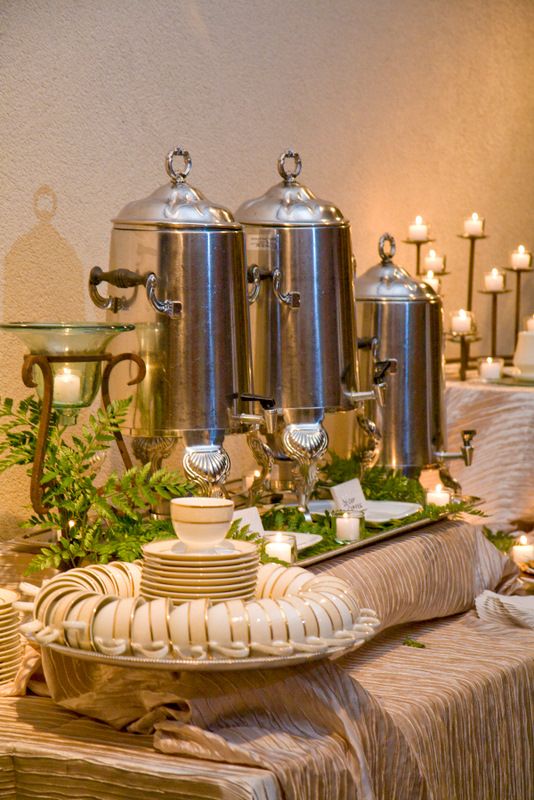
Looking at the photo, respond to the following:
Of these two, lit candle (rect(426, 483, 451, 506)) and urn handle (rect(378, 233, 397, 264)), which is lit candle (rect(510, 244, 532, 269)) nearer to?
urn handle (rect(378, 233, 397, 264))

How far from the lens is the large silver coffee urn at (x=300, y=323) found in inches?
83.0

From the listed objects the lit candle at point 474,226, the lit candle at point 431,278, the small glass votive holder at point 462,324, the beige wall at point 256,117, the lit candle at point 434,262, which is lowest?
the small glass votive holder at point 462,324

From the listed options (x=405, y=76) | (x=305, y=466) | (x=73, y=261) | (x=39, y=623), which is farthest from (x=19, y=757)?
(x=405, y=76)

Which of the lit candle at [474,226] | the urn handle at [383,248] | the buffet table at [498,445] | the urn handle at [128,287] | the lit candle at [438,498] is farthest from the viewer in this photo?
the lit candle at [474,226]

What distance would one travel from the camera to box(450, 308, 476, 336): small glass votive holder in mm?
3375

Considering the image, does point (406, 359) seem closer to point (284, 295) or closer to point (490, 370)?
point (284, 295)

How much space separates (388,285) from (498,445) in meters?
0.66

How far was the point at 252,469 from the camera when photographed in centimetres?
291

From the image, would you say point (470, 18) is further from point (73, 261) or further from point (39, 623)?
point (39, 623)

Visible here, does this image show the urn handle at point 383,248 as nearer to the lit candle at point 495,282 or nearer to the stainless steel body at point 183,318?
the stainless steel body at point 183,318

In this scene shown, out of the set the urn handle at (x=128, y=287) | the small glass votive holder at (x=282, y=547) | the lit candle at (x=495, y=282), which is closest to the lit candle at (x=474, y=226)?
the lit candle at (x=495, y=282)

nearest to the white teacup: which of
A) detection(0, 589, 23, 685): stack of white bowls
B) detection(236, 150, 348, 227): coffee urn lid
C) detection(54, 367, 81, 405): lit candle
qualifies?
detection(0, 589, 23, 685): stack of white bowls

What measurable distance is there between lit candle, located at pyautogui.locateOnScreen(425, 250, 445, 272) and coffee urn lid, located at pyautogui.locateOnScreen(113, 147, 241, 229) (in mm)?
1640

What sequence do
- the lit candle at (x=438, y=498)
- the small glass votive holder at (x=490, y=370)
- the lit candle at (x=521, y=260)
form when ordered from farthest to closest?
the lit candle at (x=521, y=260), the small glass votive holder at (x=490, y=370), the lit candle at (x=438, y=498)
